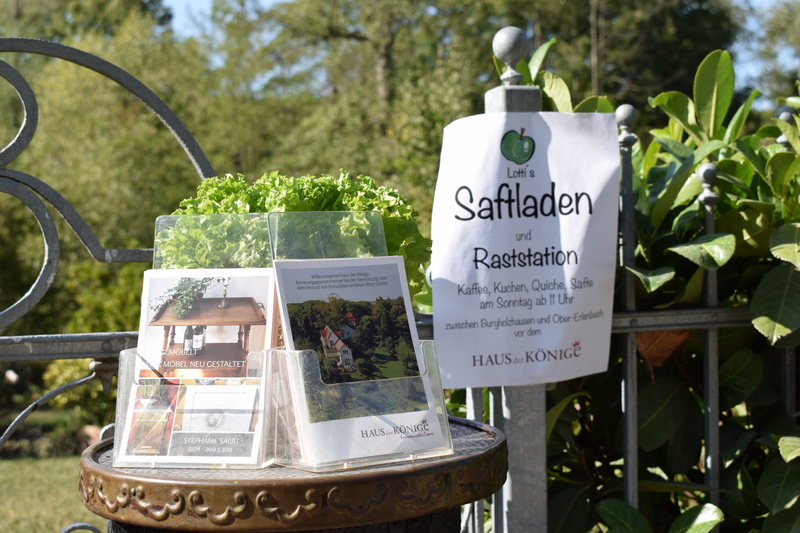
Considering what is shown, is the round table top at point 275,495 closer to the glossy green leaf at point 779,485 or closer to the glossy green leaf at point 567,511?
the glossy green leaf at point 567,511

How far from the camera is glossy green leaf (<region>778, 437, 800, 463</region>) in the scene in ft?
5.79

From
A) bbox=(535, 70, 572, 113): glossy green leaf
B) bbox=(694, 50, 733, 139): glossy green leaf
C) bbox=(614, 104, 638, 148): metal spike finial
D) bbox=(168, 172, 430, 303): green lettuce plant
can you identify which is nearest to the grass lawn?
bbox=(168, 172, 430, 303): green lettuce plant

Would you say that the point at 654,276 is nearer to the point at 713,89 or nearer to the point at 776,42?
the point at 713,89

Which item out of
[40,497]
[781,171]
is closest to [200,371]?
[781,171]

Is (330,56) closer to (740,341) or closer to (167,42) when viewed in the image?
(167,42)

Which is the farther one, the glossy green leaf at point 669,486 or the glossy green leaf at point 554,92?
the glossy green leaf at point 554,92

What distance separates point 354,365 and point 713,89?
154 centimetres

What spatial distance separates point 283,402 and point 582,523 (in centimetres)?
116

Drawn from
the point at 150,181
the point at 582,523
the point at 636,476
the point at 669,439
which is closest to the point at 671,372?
the point at 669,439

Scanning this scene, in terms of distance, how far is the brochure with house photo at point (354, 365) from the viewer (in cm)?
112

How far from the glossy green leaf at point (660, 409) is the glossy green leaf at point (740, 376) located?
106mm

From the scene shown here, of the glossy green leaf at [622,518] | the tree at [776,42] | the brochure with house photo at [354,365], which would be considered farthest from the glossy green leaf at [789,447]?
the tree at [776,42]

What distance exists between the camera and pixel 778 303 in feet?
6.00

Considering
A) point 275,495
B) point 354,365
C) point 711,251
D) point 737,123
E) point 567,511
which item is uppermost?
point 737,123
